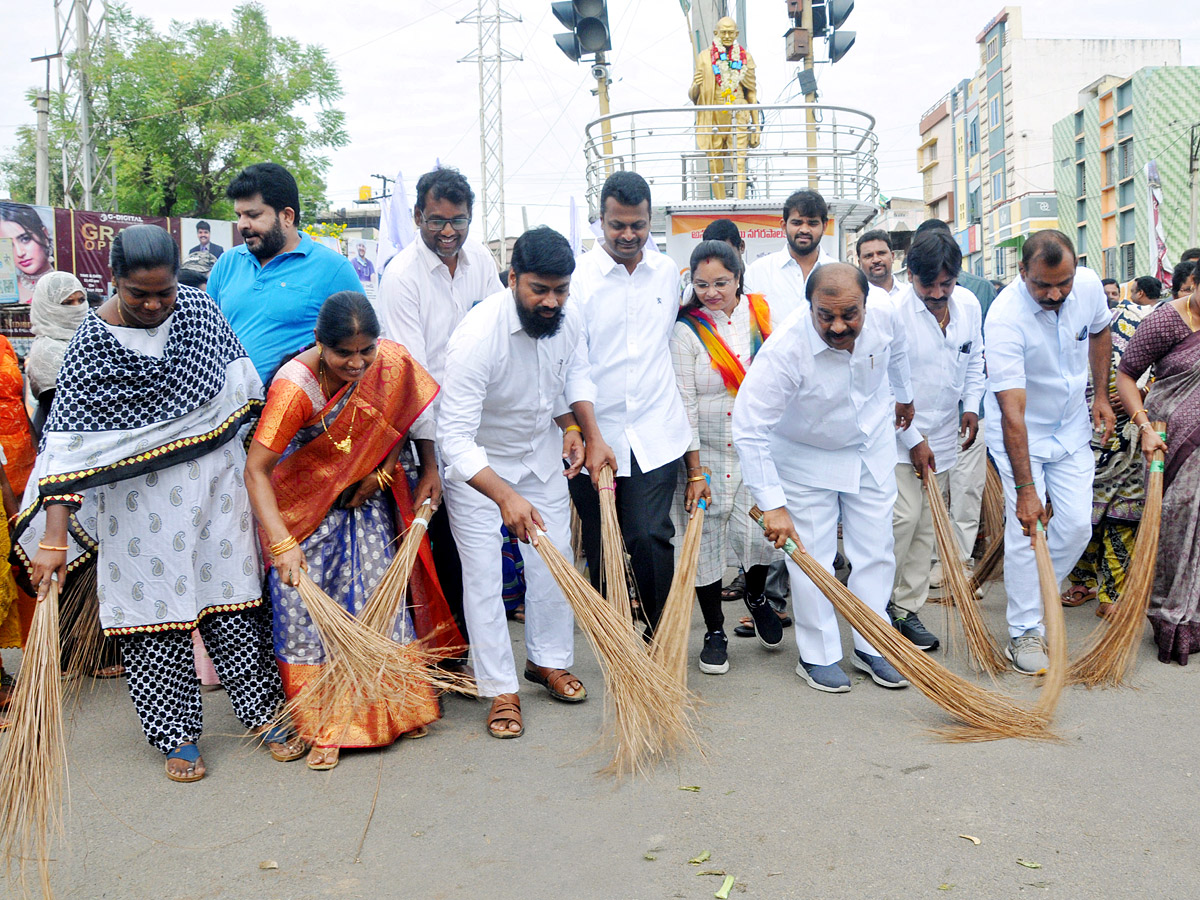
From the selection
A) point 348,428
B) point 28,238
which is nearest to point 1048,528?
point 348,428

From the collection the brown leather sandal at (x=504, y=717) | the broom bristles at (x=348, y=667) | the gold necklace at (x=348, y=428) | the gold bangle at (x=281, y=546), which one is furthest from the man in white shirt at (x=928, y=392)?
the gold bangle at (x=281, y=546)

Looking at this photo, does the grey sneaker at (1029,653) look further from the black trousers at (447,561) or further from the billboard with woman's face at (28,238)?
the billboard with woman's face at (28,238)

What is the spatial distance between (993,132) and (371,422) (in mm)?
43572

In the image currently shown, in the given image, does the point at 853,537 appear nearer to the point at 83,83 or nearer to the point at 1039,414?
the point at 1039,414

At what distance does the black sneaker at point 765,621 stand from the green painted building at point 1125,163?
91.9 ft

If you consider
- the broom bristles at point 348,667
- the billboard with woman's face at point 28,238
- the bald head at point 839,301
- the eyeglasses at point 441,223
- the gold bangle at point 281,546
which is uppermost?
the billboard with woman's face at point 28,238

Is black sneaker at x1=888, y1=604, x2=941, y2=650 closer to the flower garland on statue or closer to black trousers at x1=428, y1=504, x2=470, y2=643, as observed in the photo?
black trousers at x1=428, y1=504, x2=470, y2=643

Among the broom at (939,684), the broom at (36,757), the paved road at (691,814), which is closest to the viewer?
the paved road at (691,814)

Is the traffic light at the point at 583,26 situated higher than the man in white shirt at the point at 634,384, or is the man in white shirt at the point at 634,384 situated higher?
the traffic light at the point at 583,26

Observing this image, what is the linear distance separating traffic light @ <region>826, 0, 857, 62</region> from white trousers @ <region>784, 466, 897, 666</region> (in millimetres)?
7140

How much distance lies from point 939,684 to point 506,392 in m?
1.68

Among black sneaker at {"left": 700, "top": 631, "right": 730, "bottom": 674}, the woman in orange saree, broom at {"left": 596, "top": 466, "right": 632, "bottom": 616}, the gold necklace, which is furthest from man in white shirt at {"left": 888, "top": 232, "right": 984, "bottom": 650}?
the gold necklace

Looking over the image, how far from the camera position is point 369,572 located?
339 centimetres

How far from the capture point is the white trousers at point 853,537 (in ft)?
12.2
